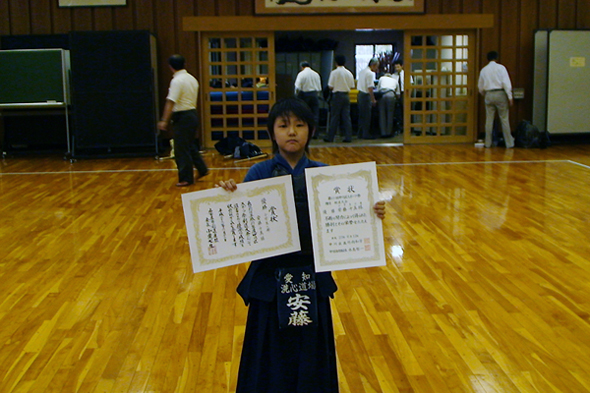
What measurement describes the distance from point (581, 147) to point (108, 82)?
6.97m

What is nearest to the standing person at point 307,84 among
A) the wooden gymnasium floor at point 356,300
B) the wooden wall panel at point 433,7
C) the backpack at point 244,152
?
the wooden wall panel at point 433,7

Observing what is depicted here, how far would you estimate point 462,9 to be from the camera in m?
11.4

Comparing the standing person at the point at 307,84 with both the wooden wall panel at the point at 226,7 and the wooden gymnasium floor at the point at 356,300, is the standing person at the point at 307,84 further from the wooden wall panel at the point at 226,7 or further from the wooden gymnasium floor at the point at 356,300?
the wooden gymnasium floor at the point at 356,300

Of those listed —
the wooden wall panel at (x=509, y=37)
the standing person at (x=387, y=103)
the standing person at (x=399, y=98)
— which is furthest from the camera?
the standing person at (x=399, y=98)

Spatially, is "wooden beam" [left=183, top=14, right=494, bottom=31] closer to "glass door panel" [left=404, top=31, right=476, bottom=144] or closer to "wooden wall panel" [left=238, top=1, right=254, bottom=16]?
"wooden wall panel" [left=238, top=1, right=254, bottom=16]

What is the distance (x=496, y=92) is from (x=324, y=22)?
274cm

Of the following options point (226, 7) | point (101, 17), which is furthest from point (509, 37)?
point (101, 17)

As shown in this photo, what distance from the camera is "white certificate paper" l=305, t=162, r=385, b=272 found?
2096mm

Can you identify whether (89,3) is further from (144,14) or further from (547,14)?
(547,14)

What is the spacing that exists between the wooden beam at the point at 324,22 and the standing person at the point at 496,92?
96 centimetres

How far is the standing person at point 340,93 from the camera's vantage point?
38.2 feet

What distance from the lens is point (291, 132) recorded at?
2178 mm

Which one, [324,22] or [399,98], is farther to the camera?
[399,98]

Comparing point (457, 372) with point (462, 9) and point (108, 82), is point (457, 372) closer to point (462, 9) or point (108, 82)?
point (108, 82)
